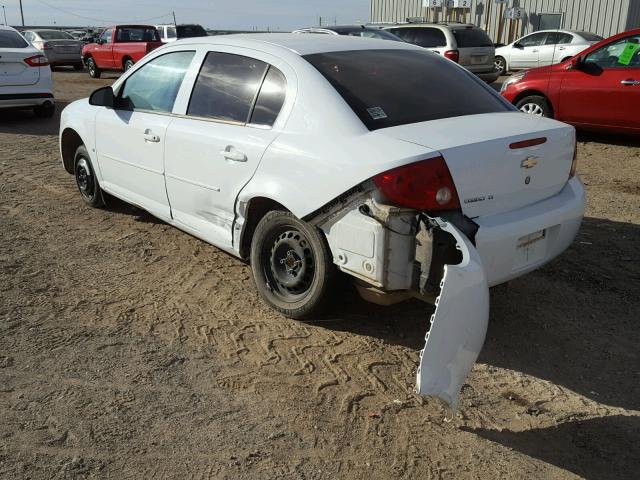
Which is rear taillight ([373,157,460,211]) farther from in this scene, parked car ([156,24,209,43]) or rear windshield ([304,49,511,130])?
parked car ([156,24,209,43])

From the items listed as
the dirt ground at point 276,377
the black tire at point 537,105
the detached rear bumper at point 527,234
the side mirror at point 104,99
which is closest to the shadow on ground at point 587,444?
the dirt ground at point 276,377

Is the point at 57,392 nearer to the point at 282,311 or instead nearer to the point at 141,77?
the point at 282,311

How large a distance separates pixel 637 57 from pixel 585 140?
60.6 inches

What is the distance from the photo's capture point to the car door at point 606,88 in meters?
8.59

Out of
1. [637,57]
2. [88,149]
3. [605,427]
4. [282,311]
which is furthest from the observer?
[637,57]

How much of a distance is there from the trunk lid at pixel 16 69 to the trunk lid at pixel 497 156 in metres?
9.71

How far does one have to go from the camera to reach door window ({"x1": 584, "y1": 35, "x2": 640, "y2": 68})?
8.70 m

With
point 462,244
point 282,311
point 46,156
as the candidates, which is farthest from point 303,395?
point 46,156

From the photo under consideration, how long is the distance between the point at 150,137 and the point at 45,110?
8.76 m

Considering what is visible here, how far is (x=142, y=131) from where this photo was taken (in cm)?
491

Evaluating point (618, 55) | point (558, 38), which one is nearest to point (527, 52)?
point (558, 38)

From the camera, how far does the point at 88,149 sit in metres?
5.86

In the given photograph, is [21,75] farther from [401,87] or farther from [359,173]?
[359,173]

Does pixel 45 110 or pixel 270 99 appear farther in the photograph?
pixel 45 110
